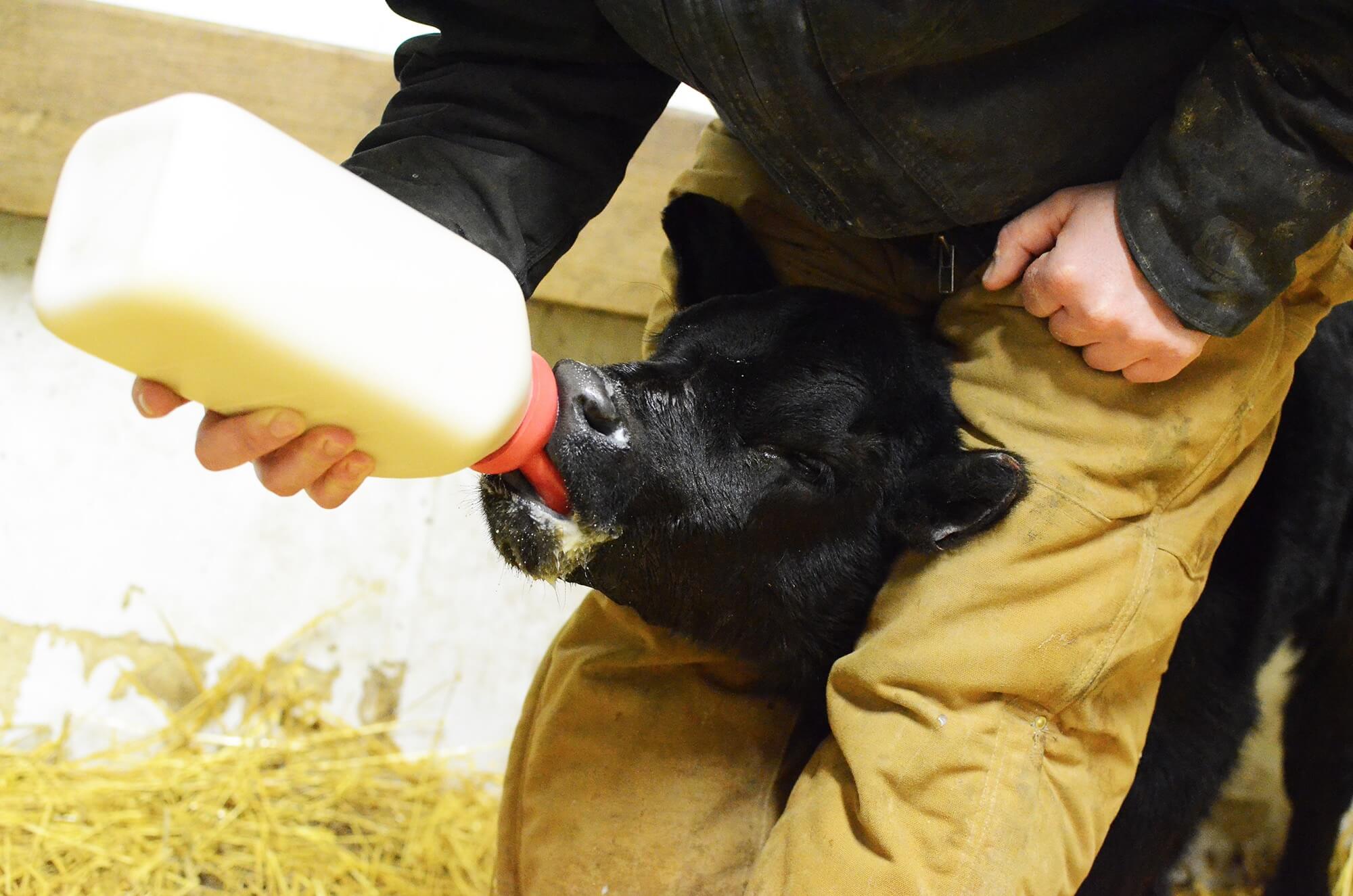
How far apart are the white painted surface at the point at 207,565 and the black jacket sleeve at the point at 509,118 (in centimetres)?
164

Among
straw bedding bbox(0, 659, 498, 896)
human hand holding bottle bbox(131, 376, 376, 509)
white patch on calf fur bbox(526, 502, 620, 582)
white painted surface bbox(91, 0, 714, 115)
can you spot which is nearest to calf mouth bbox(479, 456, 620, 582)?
white patch on calf fur bbox(526, 502, 620, 582)

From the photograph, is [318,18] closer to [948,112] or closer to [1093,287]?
[948,112]

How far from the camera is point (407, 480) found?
351 centimetres

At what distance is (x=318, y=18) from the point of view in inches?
132

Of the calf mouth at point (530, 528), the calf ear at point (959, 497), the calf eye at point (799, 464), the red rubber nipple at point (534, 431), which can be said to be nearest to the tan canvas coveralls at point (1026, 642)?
the calf ear at point (959, 497)

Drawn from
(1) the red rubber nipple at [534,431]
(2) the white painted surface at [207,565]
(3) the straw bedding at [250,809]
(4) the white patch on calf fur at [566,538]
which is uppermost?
(1) the red rubber nipple at [534,431]

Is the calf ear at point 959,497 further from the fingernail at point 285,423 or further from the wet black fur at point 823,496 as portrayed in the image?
the fingernail at point 285,423

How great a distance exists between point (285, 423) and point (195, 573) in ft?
7.57

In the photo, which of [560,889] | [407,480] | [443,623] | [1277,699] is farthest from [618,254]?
[1277,699]

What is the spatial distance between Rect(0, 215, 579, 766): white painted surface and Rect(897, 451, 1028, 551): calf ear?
165cm

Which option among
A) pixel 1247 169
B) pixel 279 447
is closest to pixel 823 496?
pixel 1247 169

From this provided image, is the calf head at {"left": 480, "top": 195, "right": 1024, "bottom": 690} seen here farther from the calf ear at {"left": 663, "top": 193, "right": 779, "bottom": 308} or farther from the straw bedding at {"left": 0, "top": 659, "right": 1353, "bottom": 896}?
the straw bedding at {"left": 0, "top": 659, "right": 1353, "bottom": 896}

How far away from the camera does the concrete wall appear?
3303 mm

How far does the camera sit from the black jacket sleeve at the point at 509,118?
182cm
